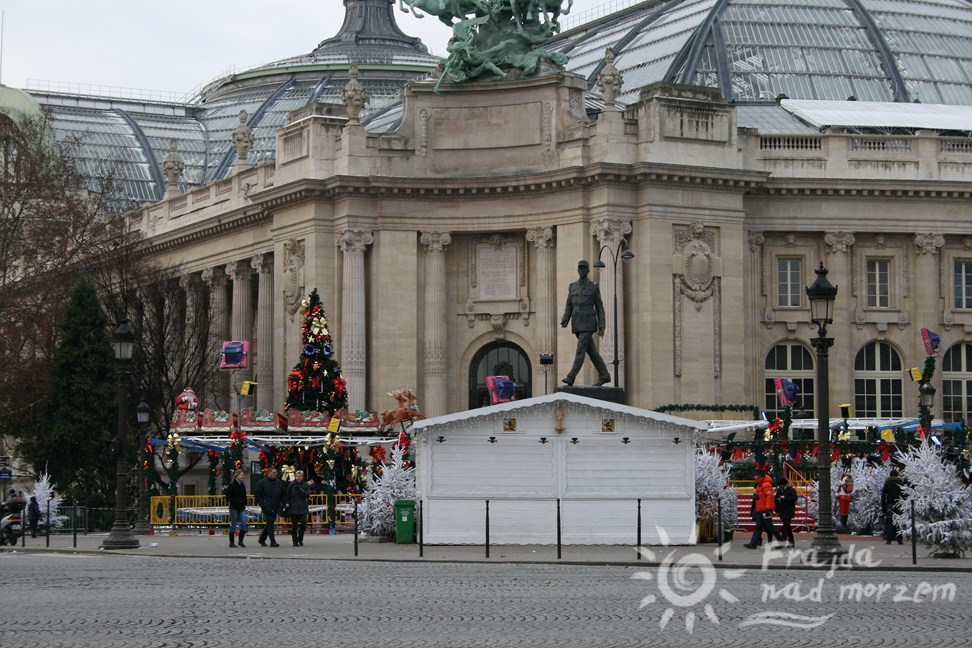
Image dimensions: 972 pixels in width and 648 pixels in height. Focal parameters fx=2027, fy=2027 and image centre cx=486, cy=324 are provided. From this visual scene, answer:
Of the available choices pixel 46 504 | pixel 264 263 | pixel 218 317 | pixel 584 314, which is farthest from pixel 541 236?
pixel 584 314

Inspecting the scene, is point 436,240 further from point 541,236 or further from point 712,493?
point 712,493

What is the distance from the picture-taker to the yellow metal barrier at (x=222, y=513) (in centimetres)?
5591

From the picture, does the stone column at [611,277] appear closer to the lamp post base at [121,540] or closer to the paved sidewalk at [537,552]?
the paved sidewalk at [537,552]

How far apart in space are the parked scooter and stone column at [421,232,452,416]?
2531 cm

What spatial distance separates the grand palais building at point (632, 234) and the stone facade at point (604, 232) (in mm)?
89

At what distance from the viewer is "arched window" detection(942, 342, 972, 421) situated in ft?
268

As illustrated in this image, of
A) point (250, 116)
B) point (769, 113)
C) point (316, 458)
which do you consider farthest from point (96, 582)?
point (250, 116)

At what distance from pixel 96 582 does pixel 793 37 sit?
64136 millimetres

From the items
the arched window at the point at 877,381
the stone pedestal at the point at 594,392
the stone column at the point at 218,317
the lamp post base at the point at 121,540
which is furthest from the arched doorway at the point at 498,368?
the lamp post base at the point at 121,540

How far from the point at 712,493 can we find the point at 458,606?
1904cm

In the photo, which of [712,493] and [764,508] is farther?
[712,493]

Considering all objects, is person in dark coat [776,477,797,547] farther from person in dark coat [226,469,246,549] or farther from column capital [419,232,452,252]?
column capital [419,232,452,252]

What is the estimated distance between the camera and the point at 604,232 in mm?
76438

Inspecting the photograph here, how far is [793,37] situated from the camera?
92250 millimetres
